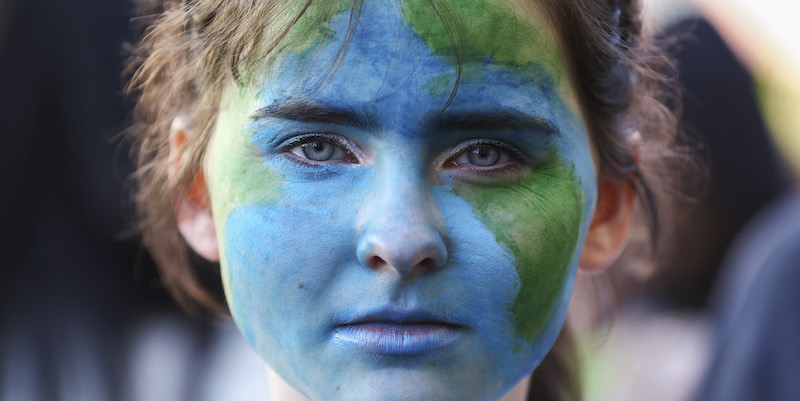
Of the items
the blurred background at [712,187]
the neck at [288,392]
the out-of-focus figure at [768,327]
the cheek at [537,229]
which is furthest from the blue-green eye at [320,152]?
the blurred background at [712,187]

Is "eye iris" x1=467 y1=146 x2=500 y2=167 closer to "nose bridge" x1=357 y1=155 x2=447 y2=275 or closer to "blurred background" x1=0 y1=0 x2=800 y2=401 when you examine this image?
"nose bridge" x1=357 y1=155 x2=447 y2=275

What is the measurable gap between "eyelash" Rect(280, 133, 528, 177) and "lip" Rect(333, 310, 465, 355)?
28 centimetres

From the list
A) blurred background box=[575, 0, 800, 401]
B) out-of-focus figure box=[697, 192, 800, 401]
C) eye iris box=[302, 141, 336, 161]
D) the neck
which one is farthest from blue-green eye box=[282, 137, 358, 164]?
blurred background box=[575, 0, 800, 401]

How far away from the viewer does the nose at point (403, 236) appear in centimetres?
150

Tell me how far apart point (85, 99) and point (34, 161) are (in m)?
0.36

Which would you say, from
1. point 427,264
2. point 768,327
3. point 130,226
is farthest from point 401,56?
point 130,226

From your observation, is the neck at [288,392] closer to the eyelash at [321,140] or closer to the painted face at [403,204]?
the painted face at [403,204]

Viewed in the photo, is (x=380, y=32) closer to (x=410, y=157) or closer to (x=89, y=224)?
(x=410, y=157)

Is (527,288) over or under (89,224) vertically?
under

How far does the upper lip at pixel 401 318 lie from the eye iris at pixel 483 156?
0.30m

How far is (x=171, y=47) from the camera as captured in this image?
1940 mm

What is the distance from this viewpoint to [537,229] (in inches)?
64.7

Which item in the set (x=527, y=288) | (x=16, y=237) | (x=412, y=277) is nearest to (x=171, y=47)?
(x=412, y=277)

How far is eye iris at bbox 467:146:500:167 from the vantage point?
165 cm
